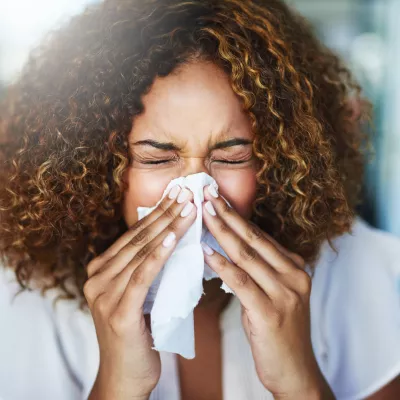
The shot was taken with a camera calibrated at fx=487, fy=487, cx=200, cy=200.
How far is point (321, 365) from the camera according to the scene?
112cm

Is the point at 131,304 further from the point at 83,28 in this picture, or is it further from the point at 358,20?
the point at 358,20

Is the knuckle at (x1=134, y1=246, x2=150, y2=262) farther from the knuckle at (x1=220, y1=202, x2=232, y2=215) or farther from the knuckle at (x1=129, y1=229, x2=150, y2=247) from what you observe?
the knuckle at (x1=220, y1=202, x2=232, y2=215)

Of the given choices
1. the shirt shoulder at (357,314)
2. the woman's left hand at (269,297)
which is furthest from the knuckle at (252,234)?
the shirt shoulder at (357,314)

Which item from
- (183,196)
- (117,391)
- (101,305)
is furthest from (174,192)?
(117,391)

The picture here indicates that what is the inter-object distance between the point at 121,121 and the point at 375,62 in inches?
98.0

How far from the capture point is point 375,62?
2957 millimetres

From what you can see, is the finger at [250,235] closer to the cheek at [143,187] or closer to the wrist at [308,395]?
the cheek at [143,187]

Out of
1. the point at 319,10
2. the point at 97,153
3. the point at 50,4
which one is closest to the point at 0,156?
the point at 97,153

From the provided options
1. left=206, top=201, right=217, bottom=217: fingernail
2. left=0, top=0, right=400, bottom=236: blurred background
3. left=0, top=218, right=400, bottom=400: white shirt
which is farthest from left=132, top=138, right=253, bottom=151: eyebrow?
left=0, top=0, right=400, bottom=236: blurred background

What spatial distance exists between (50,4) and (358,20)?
9.16ft

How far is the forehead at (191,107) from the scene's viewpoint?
85 cm

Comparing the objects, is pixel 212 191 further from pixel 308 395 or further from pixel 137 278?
pixel 308 395

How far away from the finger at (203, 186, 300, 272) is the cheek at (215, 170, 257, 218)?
0.06m

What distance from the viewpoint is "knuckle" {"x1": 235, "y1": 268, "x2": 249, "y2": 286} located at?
833 millimetres
